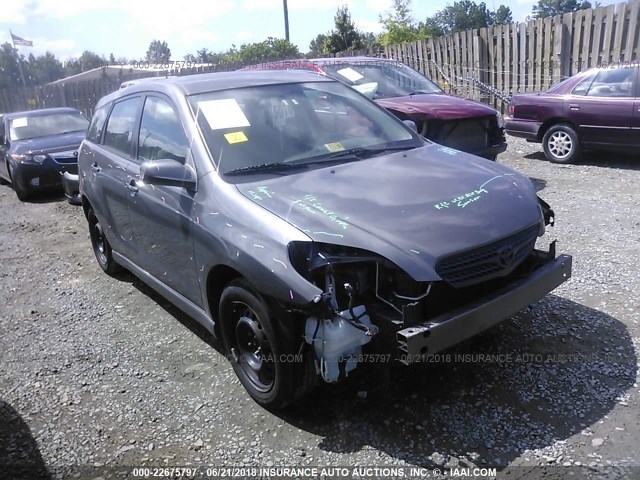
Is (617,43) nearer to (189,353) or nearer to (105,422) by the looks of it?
(189,353)

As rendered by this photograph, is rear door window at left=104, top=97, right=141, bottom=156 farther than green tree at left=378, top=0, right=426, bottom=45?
No

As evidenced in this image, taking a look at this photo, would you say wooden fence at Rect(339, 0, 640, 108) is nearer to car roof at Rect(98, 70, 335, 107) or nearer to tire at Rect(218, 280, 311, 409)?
car roof at Rect(98, 70, 335, 107)

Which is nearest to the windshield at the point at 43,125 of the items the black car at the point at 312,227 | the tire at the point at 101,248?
the tire at the point at 101,248

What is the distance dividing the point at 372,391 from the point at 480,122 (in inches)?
194

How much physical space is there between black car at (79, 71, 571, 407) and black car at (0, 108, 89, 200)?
6.04 m

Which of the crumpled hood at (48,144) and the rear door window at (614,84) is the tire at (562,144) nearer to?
the rear door window at (614,84)

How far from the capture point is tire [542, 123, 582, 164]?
337 inches

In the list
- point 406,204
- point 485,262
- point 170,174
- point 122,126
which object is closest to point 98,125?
point 122,126

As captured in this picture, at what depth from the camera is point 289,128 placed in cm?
375

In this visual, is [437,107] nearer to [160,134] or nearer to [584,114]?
[584,114]

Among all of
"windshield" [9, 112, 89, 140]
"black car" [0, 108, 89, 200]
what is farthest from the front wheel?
"windshield" [9, 112, 89, 140]

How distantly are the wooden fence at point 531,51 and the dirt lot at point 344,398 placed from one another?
26.1 feet

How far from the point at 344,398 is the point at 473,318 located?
3.25ft

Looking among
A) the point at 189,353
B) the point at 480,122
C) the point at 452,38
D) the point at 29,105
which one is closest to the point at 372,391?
the point at 189,353
